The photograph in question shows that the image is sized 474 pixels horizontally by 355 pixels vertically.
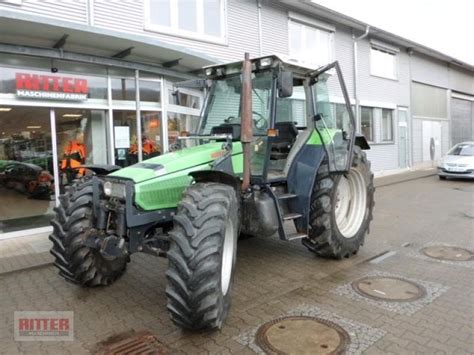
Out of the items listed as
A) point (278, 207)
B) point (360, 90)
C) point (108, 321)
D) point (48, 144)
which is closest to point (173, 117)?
point (48, 144)

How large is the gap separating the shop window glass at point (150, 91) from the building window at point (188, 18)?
1294 millimetres

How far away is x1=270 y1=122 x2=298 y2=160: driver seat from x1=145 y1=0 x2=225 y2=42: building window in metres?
5.11

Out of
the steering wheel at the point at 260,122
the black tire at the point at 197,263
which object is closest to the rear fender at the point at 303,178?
the steering wheel at the point at 260,122

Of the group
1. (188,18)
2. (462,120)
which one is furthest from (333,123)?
(462,120)

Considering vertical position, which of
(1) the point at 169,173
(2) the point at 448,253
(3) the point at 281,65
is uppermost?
(3) the point at 281,65

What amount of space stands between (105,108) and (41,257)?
10.9 ft

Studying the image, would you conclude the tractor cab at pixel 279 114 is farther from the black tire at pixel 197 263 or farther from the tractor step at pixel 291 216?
the black tire at pixel 197 263

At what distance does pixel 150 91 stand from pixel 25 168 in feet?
9.69

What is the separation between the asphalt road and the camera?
11.5ft

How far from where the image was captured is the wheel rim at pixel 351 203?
590 cm

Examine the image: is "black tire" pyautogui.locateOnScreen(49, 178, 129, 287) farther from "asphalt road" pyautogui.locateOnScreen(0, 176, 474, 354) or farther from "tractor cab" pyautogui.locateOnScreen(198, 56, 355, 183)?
"tractor cab" pyautogui.locateOnScreen(198, 56, 355, 183)

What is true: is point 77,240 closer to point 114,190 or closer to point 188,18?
point 114,190

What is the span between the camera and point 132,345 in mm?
3498

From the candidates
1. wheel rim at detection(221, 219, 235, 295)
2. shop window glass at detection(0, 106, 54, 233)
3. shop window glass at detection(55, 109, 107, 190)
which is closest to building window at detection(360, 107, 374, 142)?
shop window glass at detection(55, 109, 107, 190)
